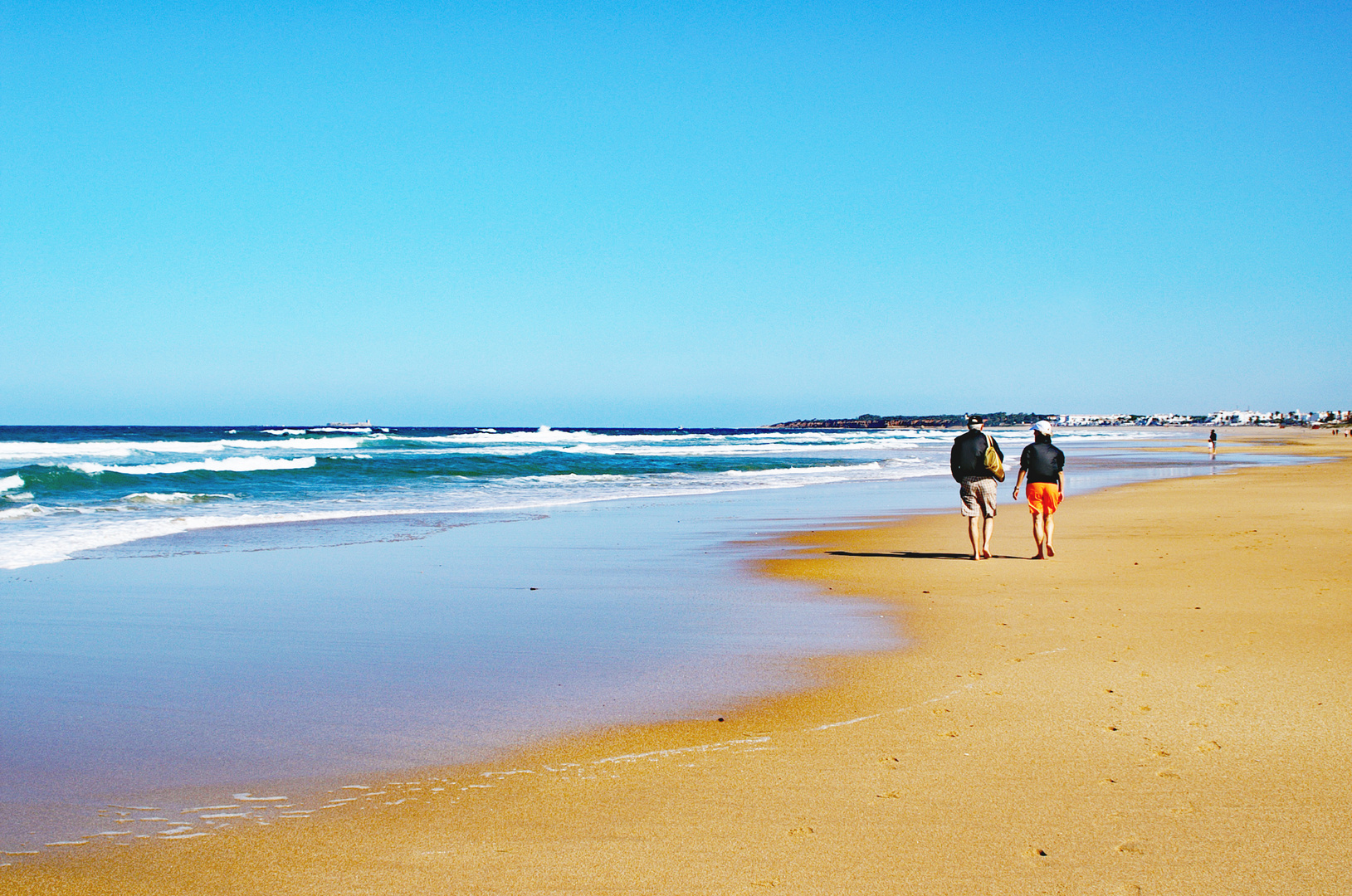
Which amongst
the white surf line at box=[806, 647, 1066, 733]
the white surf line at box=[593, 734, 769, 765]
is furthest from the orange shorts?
the white surf line at box=[593, 734, 769, 765]

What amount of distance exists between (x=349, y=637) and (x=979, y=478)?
23.2 ft

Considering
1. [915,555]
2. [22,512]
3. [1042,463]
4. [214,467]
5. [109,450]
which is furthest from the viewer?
[109,450]

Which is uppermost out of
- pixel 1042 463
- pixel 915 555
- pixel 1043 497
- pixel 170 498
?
pixel 1042 463

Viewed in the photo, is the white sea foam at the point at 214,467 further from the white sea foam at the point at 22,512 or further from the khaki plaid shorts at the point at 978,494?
the khaki plaid shorts at the point at 978,494

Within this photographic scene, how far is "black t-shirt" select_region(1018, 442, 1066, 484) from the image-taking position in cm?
1113

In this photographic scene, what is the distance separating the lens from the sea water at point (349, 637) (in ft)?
14.6

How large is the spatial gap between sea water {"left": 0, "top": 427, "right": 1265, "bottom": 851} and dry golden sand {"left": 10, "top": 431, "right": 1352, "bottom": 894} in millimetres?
481

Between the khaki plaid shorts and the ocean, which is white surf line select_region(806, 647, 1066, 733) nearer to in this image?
the khaki plaid shorts

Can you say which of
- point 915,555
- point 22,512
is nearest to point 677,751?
point 915,555

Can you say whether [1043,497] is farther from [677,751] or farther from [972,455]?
[677,751]

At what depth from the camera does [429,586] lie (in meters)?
9.17

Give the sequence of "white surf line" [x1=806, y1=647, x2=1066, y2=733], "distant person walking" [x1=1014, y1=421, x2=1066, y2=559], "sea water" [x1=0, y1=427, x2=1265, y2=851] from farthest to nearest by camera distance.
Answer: "distant person walking" [x1=1014, y1=421, x2=1066, y2=559]
"white surf line" [x1=806, y1=647, x2=1066, y2=733]
"sea water" [x1=0, y1=427, x2=1265, y2=851]

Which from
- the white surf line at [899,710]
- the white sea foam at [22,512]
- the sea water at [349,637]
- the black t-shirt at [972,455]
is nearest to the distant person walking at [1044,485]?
the black t-shirt at [972,455]

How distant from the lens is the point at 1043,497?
11.1 m
